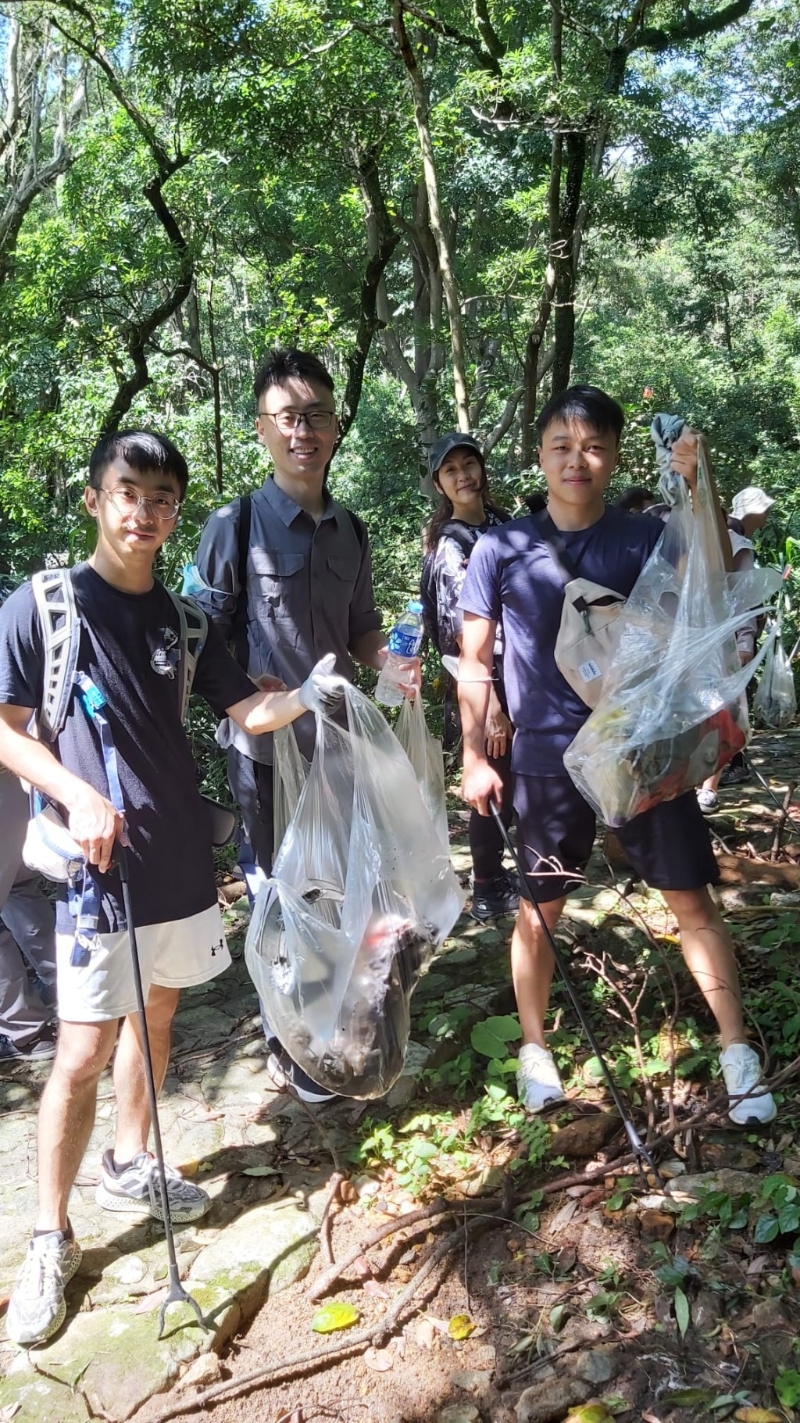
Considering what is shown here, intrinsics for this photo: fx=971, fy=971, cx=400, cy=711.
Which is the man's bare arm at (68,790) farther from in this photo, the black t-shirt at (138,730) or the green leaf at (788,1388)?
the green leaf at (788,1388)

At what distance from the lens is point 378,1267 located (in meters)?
2.06

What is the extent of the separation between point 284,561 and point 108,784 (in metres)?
0.78

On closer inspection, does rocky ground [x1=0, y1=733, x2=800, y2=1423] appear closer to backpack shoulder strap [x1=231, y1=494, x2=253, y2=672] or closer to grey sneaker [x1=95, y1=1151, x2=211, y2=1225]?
grey sneaker [x1=95, y1=1151, x2=211, y2=1225]

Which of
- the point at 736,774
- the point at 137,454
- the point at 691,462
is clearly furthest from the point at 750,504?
the point at 137,454

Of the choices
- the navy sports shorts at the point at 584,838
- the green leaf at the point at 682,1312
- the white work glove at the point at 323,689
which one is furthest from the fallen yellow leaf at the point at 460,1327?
the white work glove at the point at 323,689

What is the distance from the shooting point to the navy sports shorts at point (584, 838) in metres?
2.18

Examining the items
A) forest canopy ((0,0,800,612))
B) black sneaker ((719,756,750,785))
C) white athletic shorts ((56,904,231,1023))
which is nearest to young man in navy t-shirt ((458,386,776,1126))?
white athletic shorts ((56,904,231,1023))

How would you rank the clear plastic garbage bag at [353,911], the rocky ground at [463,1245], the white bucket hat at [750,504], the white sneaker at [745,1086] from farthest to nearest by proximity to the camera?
the white bucket hat at [750,504] < the white sneaker at [745,1086] < the clear plastic garbage bag at [353,911] < the rocky ground at [463,1245]

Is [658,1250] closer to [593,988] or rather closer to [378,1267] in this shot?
[378,1267]

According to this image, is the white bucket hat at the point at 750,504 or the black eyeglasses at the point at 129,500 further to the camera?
the white bucket hat at the point at 750,504

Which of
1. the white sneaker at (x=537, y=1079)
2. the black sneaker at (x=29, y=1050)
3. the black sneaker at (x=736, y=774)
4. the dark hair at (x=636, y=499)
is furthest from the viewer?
the black sneaker at (x=736, y=774)

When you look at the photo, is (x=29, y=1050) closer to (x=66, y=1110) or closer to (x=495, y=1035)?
(x=66, y=1110)

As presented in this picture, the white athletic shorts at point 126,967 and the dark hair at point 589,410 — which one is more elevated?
the dark hair at point 589,410

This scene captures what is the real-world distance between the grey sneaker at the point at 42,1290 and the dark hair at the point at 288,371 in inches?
76.6
